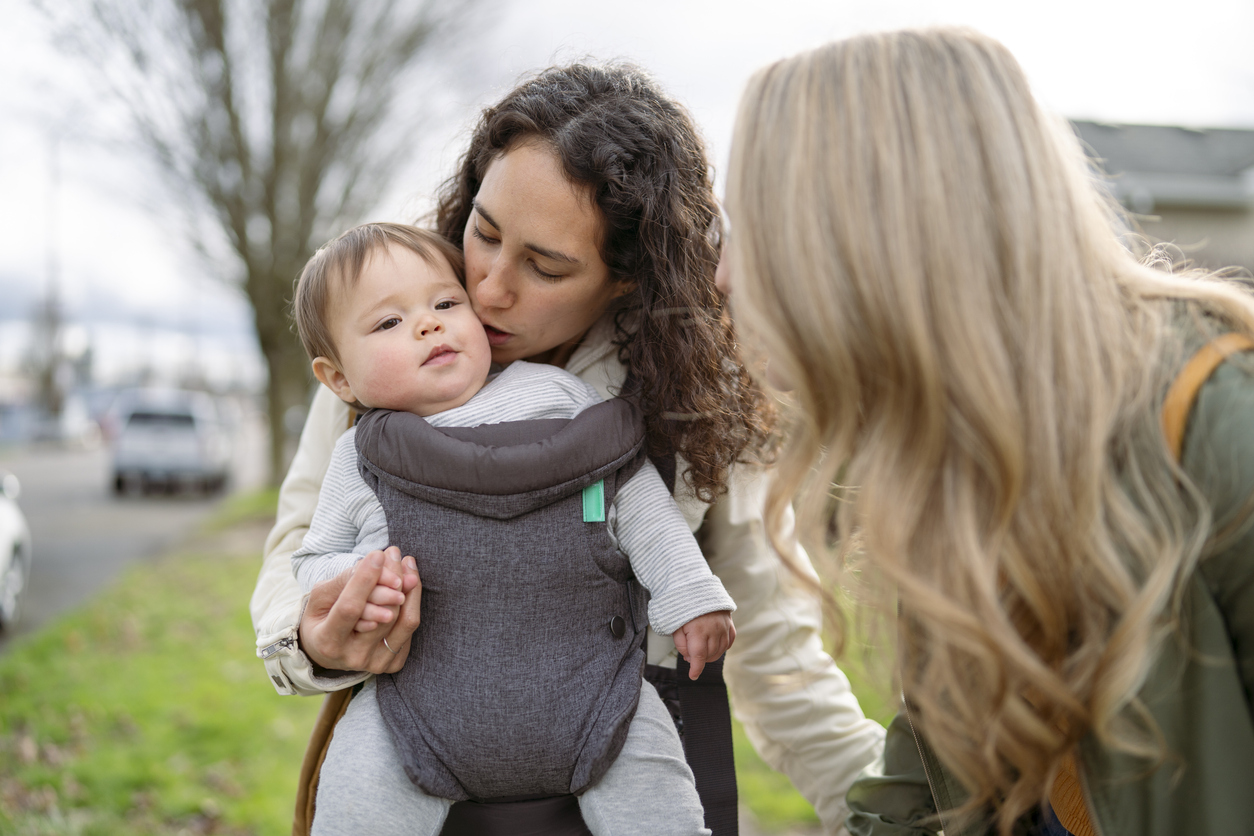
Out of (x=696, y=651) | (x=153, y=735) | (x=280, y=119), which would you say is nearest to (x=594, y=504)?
(x=696, y=651)

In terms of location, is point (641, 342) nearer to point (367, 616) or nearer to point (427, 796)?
point (367, 616)

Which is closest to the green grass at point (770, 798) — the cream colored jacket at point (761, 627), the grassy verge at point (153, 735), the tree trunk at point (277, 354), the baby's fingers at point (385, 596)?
the grassy verge at point (153, 735)

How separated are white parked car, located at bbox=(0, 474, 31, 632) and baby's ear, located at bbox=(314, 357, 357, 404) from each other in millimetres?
6063

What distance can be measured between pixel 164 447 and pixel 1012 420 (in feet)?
56.2

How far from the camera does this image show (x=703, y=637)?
5.25ft

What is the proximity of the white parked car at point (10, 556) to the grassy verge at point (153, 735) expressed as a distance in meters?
0.36

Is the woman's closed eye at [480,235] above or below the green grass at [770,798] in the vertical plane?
above

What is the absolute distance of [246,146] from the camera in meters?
11.6

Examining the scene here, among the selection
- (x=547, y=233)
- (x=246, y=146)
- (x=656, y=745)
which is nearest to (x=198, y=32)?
(x=246, y=146)

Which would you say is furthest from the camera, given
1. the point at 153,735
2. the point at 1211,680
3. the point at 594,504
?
the point at 153,735

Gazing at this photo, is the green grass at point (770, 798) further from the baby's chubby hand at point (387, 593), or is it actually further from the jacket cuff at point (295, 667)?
the baby's chubby hand at point (387, 593)

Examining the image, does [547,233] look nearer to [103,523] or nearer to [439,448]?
[439,448]

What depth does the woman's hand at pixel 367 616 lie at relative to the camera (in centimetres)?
147

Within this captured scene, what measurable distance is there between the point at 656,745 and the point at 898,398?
0.81m
